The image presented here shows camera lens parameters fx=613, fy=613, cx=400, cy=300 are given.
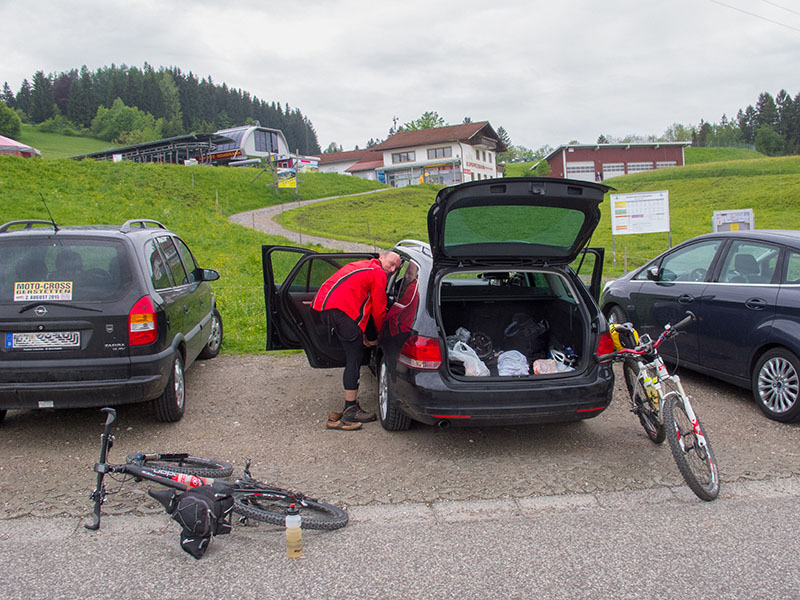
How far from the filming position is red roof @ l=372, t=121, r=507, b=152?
222ft

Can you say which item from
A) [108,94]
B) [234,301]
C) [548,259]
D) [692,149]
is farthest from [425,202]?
[108,94]

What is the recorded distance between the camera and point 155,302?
4.94 meters

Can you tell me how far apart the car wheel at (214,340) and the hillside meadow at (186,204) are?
0.89 feet

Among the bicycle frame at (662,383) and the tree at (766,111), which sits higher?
the tree at (766,111)

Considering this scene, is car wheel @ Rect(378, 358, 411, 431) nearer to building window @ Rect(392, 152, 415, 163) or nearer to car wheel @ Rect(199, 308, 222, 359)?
car wheel @ Rect(199, 308, 222, 359)

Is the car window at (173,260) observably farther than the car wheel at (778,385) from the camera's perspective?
Yes

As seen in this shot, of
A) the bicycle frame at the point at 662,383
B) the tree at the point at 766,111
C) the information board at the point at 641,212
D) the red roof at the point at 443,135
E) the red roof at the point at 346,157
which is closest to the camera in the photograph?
the bicycle frame at the point at 662,383

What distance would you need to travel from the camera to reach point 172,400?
524 cm

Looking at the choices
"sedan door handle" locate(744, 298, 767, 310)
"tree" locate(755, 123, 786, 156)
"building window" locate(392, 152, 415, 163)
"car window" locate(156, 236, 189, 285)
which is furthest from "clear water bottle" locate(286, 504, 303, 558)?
"tree" locate(755, 123, 786, 156)

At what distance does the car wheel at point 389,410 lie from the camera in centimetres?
496

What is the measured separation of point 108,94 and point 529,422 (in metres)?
137

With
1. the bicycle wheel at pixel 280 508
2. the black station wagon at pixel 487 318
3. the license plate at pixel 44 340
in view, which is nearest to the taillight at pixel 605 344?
the black station wagon at pixel 487 318

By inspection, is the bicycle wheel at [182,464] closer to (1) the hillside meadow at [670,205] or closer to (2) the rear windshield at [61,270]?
(2) the rear windshield at [61,270]

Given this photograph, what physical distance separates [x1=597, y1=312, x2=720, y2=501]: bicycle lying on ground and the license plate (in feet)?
13.0
